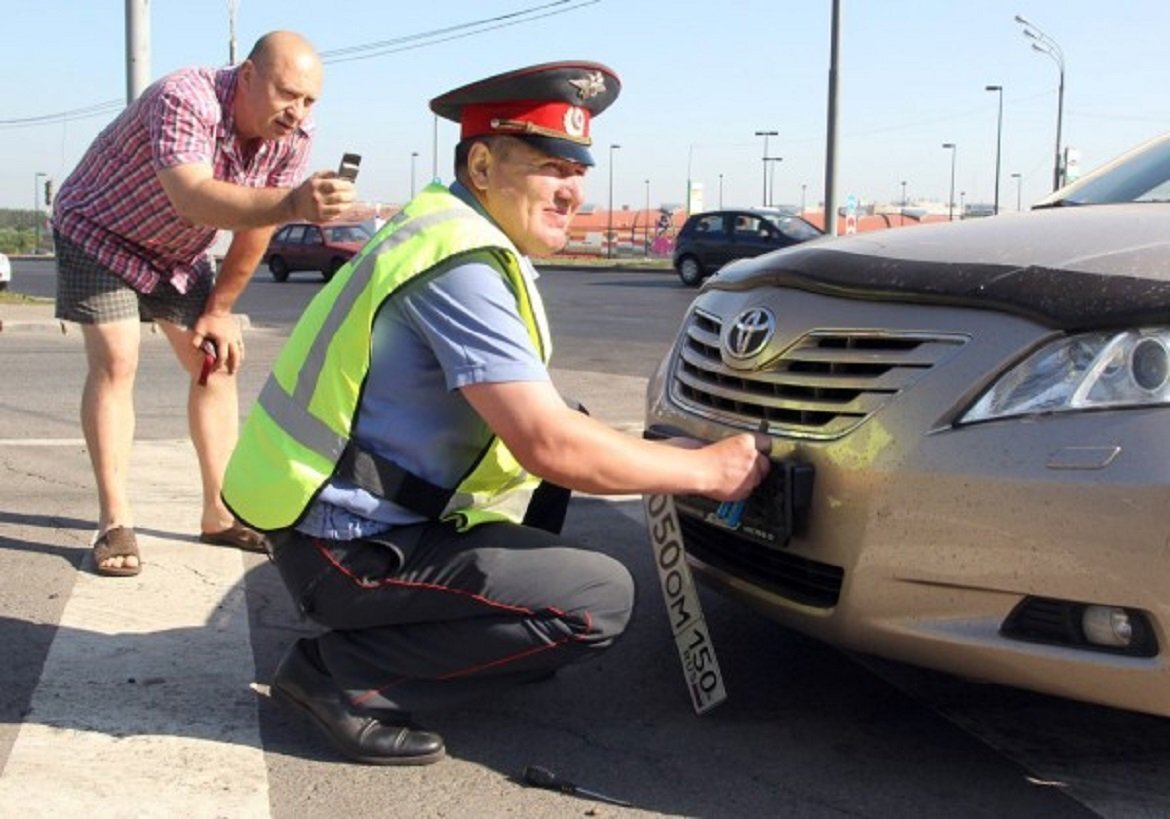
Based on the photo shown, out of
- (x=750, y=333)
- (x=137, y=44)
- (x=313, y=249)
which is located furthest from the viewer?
(x=313, y=249)

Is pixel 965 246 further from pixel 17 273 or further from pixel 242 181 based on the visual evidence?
pixel 17 273

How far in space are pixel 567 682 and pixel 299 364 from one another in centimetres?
104

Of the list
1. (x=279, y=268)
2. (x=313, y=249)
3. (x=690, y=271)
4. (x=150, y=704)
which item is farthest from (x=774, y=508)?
(x=279, y=268)

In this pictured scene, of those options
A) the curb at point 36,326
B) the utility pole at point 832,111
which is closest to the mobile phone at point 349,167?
the curb at point 36,326

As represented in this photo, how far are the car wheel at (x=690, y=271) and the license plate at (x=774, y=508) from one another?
26374mm

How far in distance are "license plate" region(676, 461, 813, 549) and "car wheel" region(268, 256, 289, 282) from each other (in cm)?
3015

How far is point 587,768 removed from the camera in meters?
3.05

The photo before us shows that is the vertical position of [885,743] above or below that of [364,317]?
below

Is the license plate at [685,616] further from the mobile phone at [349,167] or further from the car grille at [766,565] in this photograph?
the mobile phone at [349,167]

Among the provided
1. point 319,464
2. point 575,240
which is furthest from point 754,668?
point 575,240

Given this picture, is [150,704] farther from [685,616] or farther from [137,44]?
[137,44]

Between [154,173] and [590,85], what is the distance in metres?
1.75

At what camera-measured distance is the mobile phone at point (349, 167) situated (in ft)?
11.7

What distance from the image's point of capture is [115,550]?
14.4ft
